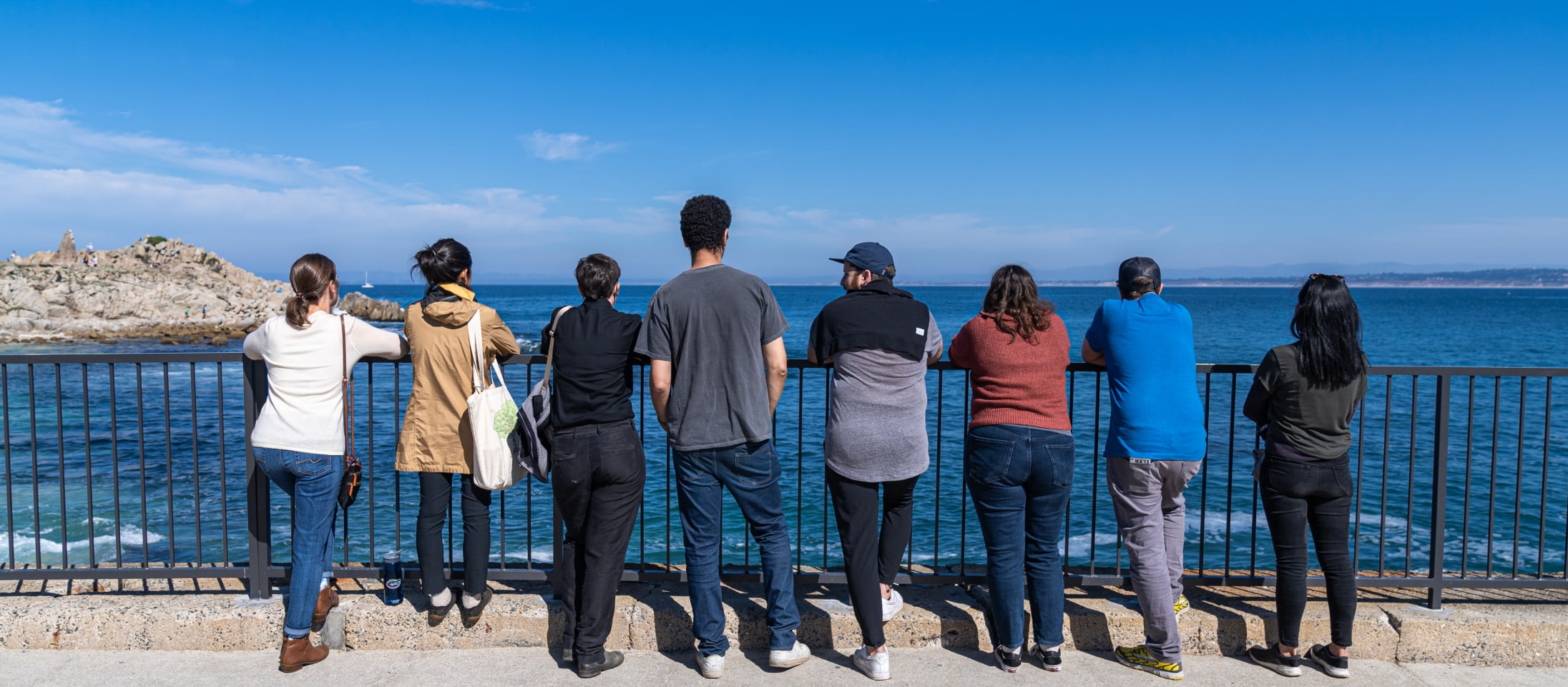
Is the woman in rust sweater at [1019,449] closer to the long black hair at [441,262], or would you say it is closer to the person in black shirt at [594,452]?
the person in black shirt at [594,452]

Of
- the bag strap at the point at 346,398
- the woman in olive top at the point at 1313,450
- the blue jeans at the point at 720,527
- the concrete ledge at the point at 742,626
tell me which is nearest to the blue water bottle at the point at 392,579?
the concrete ledge at the point at 742,626

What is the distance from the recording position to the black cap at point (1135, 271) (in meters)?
3.94

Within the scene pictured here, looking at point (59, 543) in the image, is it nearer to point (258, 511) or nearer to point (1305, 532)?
point (258, 511)

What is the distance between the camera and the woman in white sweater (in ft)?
12.2

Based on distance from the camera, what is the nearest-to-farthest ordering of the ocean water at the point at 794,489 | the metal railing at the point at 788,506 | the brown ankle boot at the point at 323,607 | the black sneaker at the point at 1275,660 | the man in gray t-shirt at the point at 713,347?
the man in gray t-shirt at the point at 713,347 → the black sneaker at the point at 1275,660 → the brown ankle boot at the point at 323,607 → the metal railing at the point at 788,506 → the ocean water at the point at 794,489

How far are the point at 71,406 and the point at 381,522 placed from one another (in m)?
15.2

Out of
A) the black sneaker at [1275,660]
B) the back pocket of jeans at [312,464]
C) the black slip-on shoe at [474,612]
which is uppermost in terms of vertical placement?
the back pocket of jeans at [312,464]

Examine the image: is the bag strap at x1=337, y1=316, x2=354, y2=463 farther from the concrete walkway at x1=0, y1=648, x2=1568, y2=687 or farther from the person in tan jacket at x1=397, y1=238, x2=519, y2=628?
the concrete walkway at x1=0, y1=648, x2=1568, y2=687

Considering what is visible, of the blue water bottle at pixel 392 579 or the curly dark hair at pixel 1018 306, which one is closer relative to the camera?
the curly dark hair at pixel 1018 306

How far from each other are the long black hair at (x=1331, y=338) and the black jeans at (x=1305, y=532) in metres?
0.37

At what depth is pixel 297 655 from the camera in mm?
3869

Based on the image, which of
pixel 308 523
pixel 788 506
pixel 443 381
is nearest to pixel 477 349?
pixel 443 381

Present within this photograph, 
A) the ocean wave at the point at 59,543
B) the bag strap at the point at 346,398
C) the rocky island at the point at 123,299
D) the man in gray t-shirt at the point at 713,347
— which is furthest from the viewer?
the rocky island at the point at 123,299

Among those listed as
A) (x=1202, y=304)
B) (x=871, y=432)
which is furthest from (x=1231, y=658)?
(x=1202, y=304)
